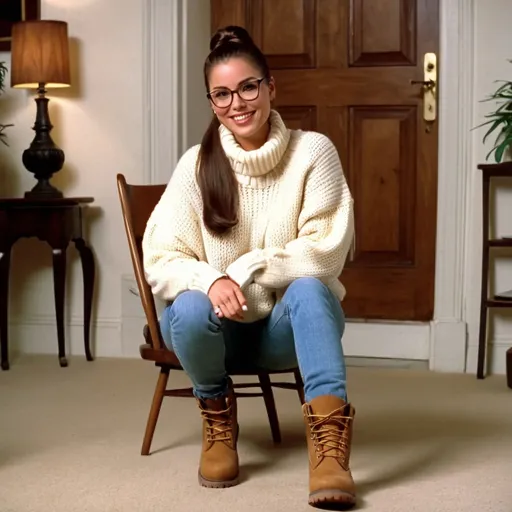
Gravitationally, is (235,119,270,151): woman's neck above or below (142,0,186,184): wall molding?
below

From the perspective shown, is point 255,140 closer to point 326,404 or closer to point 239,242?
point 239,242

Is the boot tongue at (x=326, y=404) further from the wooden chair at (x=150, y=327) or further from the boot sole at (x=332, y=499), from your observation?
the wooden chair at (x=150, y=327)

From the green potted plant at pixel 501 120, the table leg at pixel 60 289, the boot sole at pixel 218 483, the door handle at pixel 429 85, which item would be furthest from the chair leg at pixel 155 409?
the door handle at pixel 429 85

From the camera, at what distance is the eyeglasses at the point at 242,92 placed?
6.73ft

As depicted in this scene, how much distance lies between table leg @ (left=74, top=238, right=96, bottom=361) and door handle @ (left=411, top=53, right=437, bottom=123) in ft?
4.72

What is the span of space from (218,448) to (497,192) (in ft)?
6.09

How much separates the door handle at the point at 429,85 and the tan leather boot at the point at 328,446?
198 cm

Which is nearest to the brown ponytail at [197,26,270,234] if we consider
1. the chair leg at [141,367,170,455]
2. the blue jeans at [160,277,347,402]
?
the blue jeans at [160,277,347,402]

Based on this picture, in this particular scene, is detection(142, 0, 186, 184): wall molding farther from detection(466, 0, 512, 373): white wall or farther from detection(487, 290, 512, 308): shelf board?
detection(487, 290, 512, 308): shelf board

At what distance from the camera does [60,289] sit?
11.7 ft

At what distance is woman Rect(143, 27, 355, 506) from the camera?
1.95 m

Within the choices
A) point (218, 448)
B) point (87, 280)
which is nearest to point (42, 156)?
point (87, 280)

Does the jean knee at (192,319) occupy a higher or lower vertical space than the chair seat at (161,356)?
higher

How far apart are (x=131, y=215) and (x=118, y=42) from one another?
1598mm
